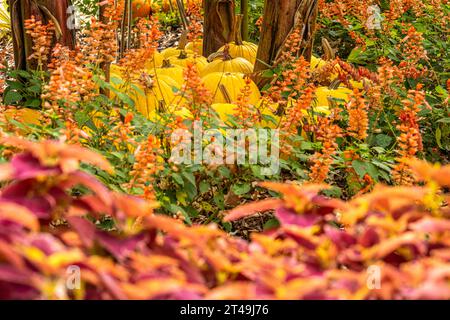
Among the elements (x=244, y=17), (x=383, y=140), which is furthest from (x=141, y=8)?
(x=383, y=140)

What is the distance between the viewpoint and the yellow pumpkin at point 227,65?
4215mm

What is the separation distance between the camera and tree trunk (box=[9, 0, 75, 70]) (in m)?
3.57

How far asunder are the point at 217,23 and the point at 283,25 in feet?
2.57

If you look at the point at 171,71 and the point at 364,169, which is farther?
the point at 171,71

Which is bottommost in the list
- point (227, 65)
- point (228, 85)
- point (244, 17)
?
point (228, 85)

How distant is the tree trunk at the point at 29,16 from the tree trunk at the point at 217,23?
4.31 feet

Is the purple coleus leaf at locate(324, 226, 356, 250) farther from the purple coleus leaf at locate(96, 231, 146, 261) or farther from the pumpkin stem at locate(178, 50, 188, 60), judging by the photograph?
the pumpkin stem at locate(178, 50, 188, 60)

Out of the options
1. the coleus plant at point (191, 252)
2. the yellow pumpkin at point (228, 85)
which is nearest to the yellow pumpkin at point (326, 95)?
the yellow pumpkin at point (228, 85)

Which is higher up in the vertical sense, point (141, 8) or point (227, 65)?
point (141, 8)

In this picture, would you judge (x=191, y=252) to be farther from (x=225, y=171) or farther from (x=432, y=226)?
(x=225, y=171)

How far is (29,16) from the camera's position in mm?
3570

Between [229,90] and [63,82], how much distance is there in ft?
5.38

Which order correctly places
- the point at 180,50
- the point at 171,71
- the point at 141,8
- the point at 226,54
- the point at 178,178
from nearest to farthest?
the point at 178,178, the point at 171,71, the point at 226,54, the point at 180,50, the point at 141,8

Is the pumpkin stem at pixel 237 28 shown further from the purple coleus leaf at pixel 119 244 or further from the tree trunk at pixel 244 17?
the purple coleus leaf at pixel 119 244
